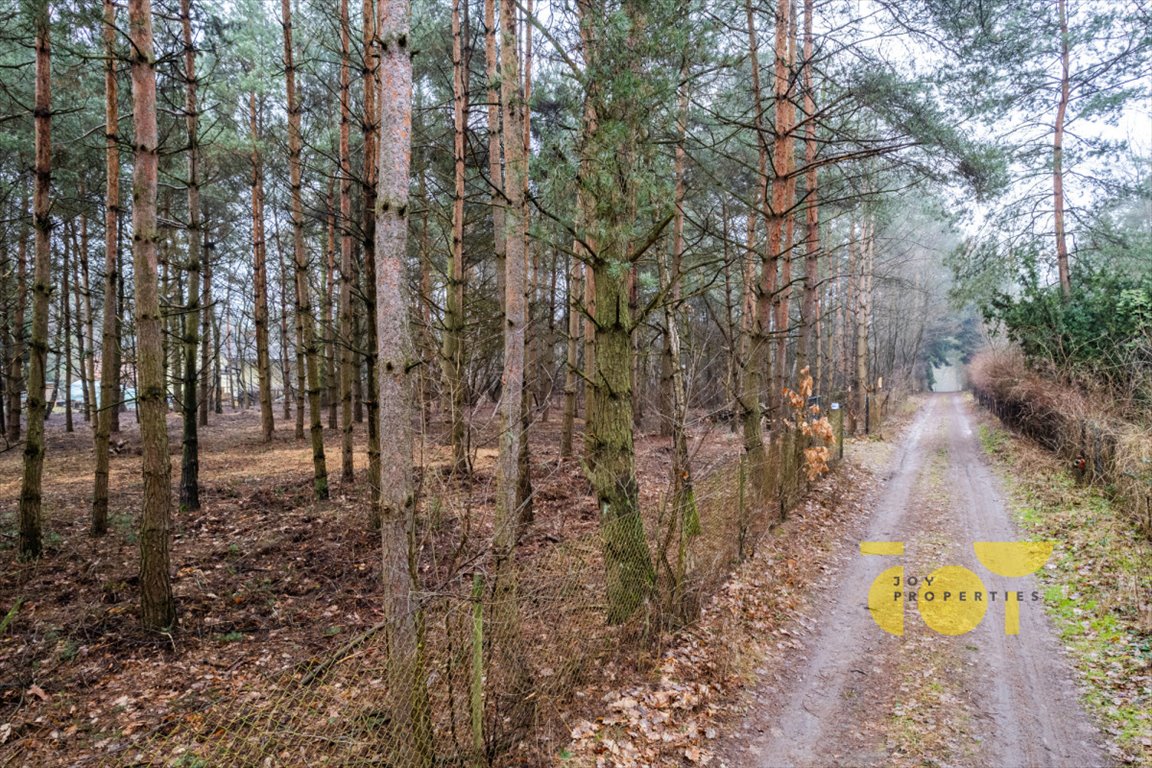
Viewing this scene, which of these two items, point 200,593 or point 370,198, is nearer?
point 200,593

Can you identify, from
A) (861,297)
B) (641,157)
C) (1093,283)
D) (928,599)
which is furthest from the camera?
(861,297)

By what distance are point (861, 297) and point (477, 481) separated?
18369 mm

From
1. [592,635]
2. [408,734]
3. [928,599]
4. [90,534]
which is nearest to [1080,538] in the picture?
[928,599]

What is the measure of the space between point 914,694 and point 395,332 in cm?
501

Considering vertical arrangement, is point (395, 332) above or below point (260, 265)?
below

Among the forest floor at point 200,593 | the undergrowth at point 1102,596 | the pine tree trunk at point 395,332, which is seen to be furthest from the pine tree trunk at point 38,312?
the undergrowth at point 1102,596

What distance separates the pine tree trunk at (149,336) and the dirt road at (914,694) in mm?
5049

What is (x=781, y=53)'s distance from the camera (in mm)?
9000

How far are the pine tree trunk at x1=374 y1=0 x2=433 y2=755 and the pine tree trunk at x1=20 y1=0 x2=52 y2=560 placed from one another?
19.2 feet

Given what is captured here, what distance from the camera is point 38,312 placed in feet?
21.7

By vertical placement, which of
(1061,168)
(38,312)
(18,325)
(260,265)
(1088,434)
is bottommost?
(1088,434)

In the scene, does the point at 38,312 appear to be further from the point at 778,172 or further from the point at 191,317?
the point at 778,172

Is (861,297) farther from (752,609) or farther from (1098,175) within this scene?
(752,609)

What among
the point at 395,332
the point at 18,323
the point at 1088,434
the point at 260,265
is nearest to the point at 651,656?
the point at 395,332
